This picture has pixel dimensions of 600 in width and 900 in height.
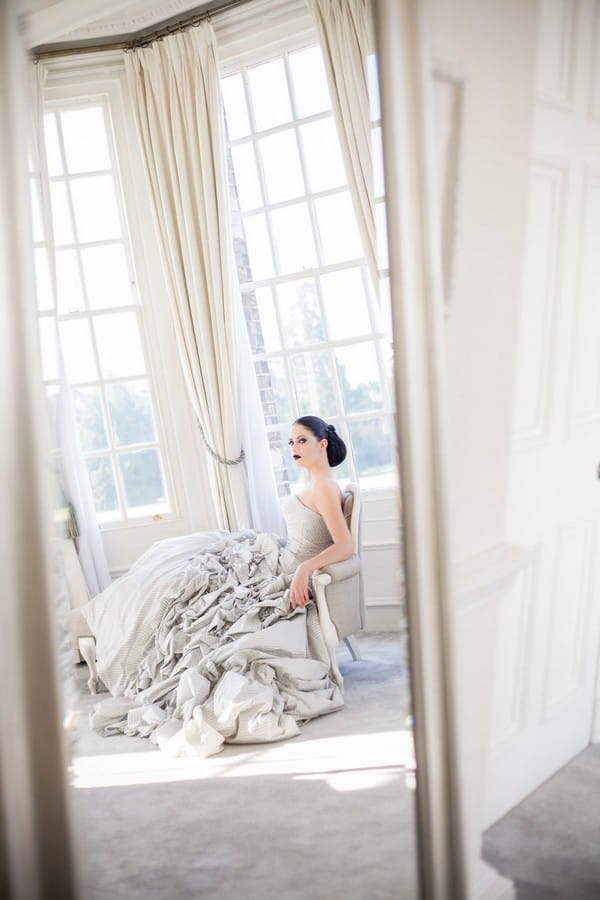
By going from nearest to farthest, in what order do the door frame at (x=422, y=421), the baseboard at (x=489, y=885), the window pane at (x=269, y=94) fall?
the door frame at (x=422, y=421), the baseboard at (x=489, y=885), the window pane at (x=269, y=94)

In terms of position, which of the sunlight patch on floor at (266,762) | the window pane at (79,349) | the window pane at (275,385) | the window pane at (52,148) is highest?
the window pane at (52,148)

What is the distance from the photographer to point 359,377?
4.52m

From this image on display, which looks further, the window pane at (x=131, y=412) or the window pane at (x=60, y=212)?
the window pane at (x=131, y=412)

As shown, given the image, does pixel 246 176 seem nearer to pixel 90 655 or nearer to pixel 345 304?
pixel 345 304

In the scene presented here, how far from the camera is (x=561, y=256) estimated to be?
2.16 meters

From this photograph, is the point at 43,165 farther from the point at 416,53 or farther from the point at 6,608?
the point at 6,608

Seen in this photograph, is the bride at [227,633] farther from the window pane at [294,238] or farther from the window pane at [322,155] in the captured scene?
the window pane at [322,155]

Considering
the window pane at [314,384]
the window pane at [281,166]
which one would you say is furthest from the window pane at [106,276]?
the window pane at [314,384]

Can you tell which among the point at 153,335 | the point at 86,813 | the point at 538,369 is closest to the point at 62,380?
the point at 153,335

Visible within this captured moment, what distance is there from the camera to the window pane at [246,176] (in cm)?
459

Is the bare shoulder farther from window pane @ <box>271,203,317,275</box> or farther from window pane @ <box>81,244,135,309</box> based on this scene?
window pane @ <box>81,244,135,309</box>

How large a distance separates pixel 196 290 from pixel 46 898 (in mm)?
3607

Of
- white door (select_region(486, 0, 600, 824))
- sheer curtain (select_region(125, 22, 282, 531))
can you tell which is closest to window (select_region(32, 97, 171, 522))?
sheer curtain (select_region(125, 22, 282, 531))

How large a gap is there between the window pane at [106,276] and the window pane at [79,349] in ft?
0.52
